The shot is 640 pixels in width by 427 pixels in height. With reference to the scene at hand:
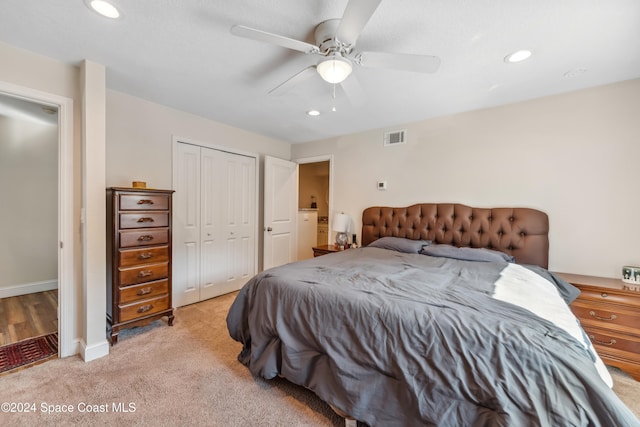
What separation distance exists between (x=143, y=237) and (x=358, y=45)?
2.50m

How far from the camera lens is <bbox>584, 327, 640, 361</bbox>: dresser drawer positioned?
73.7 inches

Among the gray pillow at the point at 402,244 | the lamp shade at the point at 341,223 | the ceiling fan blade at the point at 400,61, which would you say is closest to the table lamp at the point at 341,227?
the lamp shade at the point at 341,223

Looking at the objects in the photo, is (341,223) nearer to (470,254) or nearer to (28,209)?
(470,254)

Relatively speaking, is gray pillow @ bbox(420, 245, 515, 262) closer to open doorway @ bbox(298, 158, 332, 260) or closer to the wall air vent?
the wall air vent

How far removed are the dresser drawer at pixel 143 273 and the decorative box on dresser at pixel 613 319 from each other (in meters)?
3.69

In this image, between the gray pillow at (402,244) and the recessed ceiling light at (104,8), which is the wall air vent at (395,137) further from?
the recessed ceiling light at (104,8)

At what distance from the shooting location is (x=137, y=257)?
2393 millimetres

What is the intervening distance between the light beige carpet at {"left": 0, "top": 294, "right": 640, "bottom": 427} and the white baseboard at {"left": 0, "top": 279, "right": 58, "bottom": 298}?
7.80 feet

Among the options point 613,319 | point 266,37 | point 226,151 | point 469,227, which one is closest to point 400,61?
point 266,37

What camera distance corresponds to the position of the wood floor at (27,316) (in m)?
2.41

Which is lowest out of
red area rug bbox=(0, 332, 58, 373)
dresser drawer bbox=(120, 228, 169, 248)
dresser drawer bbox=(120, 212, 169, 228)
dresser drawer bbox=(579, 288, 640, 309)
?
red area rug bbox=(0, 332, 58, 373)

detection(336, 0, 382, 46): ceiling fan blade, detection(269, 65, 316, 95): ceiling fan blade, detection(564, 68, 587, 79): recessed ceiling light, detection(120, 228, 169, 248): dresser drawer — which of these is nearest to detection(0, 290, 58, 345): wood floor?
detection(120, 228, 169, 248): dresser drawer

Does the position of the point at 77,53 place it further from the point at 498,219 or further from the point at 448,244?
the point at 498,219

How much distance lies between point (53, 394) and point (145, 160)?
213 centimetres
